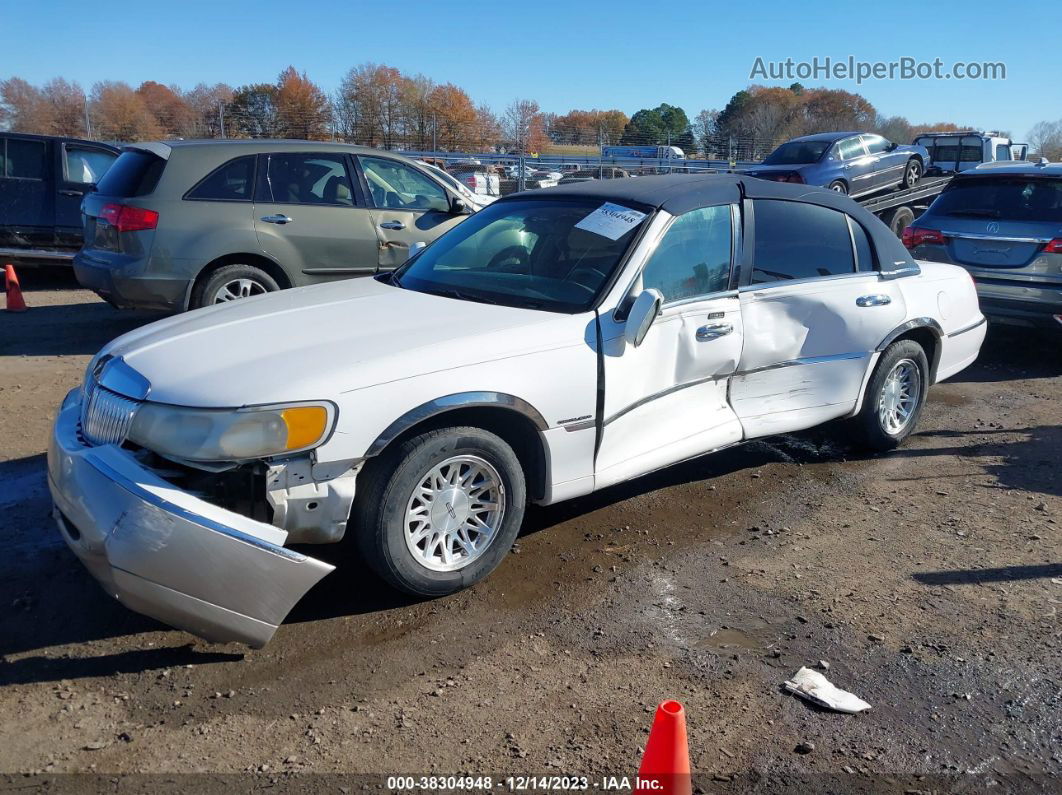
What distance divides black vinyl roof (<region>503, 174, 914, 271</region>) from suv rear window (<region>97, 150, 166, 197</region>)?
3.71 meters

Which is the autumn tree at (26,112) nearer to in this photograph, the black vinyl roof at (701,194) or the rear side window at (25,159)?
the rear side window at (25,159)

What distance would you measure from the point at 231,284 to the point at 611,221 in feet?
13.8

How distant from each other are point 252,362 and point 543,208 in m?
1.94

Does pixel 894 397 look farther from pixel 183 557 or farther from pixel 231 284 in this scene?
pixel 231 284

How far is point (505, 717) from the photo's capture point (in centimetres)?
299

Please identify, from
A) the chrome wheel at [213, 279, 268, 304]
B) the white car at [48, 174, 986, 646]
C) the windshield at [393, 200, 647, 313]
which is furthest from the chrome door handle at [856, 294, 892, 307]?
the chrome wheel at [213, 279, 268, 304]

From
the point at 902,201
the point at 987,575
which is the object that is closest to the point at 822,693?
the point at 987,575

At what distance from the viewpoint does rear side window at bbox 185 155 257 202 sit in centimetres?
738

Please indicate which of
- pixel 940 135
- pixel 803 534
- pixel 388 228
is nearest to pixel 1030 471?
pixel 803 534

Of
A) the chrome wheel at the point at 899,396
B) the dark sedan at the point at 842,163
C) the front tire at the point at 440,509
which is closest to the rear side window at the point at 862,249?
the chrome wheel at the point at 899,396

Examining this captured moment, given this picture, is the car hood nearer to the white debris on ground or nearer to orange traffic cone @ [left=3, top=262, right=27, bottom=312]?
the white debris on ground

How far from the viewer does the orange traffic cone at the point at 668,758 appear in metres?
2.32

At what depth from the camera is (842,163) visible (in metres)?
15.8

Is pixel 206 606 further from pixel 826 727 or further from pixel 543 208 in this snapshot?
pixel 543 208
